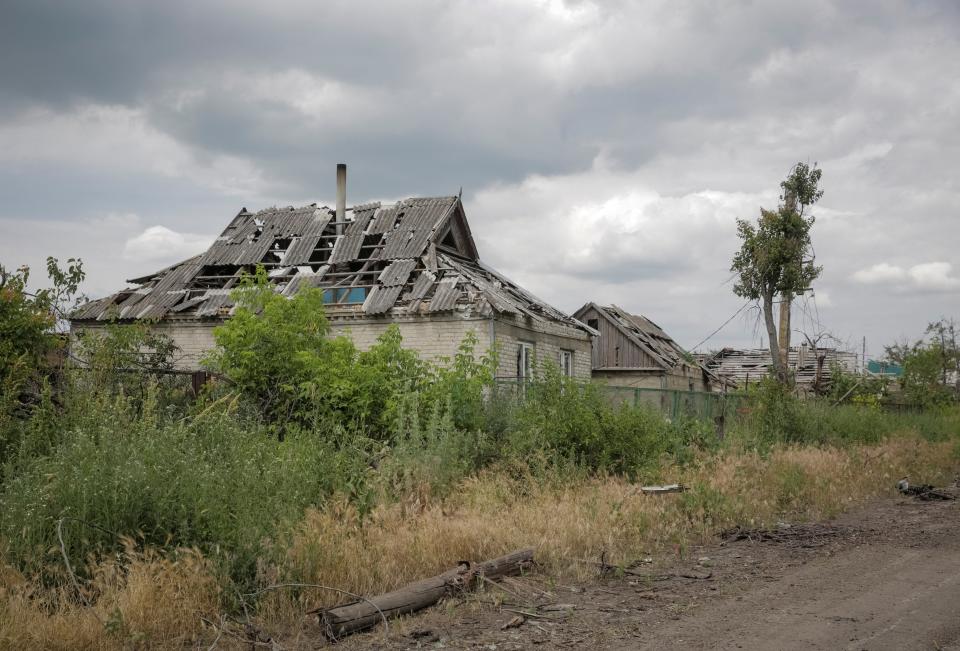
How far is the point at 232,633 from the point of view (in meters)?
5.24

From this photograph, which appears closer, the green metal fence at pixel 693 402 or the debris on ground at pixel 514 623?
the debris on ground at pixel 514 623

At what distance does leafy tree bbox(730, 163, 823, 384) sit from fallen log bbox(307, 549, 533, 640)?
2152 cm

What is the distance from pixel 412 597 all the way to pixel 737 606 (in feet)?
7.99

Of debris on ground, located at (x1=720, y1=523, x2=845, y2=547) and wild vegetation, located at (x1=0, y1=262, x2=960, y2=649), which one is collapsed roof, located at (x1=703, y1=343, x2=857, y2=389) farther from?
debris on ground, located at (x1=720, y1=523, x2=845, y2=547)

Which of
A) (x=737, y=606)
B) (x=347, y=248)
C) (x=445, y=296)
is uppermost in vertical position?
(x=347, y=248)

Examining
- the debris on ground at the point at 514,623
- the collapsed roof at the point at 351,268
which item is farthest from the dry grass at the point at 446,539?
the collapsed roof at the point at 351,268

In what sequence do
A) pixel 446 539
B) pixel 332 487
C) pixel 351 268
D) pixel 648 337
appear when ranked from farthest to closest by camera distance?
pixel 648 337
pixel 351 268
pixel 332 487
pixel 446 539

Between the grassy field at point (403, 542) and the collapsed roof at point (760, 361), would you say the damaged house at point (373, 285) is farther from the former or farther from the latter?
the collapsed roof at point (760, 361)

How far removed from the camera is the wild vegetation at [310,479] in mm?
5613

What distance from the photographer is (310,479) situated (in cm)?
783

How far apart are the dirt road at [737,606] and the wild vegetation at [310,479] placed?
2.00 ft

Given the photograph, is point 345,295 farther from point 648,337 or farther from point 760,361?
point 760,361

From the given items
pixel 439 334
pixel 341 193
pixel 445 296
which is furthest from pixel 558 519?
pixel 341 193

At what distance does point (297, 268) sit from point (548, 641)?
739 inches
